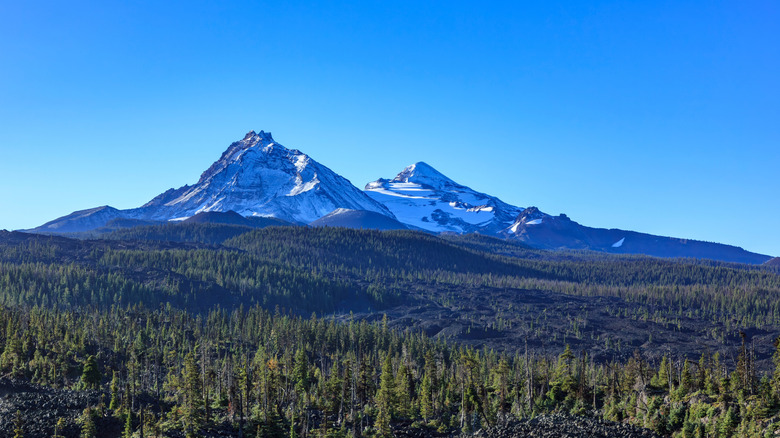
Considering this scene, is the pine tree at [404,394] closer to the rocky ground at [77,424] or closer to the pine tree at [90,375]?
the rocky ground at [77,424]

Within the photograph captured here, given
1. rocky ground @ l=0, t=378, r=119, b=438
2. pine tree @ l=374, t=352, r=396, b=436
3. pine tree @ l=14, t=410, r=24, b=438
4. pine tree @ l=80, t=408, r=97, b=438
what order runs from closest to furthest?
pine tree @ l=14, t=410, r=24, b=438 < pine tree @ l=80, t=408, r=97, b=438 < rocky ground @ l=0, t=378, r=119, b=438 < pine tree @ l=374, t=352, r=396, b=436

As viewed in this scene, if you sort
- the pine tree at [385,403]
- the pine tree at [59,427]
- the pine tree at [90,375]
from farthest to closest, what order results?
the pine tree at [90,375] < the pine tree at [385,403] < the pine tree at [59,427]

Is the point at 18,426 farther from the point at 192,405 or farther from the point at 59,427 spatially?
the point at 192,405

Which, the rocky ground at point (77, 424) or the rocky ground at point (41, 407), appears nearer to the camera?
the rocky ground at point (41, 407)

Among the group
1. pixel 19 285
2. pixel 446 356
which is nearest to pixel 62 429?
pixel 446 356

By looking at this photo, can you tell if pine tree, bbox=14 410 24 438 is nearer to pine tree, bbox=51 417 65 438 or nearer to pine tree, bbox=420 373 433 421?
pine tree, bbox=51 417 65 438

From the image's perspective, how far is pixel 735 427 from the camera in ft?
244

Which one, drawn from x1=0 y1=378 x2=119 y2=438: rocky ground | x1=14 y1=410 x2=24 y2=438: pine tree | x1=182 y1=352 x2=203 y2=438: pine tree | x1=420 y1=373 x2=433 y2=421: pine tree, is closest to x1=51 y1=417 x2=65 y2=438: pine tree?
x1=0 y1=378 x2=119 y2=438: rocky ground

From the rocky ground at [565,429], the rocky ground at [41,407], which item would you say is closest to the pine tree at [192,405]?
the rocky ground at [41,407]

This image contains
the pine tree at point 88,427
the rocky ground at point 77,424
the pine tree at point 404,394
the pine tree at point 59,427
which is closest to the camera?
the pine tree at point 88,427

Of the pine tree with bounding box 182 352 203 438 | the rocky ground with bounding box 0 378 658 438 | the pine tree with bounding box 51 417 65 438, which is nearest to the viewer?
the pine tree with bounding box 51 417 65 438

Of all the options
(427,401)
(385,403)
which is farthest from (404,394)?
(385,403)

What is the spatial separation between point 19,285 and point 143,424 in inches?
5598

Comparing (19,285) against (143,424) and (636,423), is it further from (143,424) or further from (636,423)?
(636,423)
